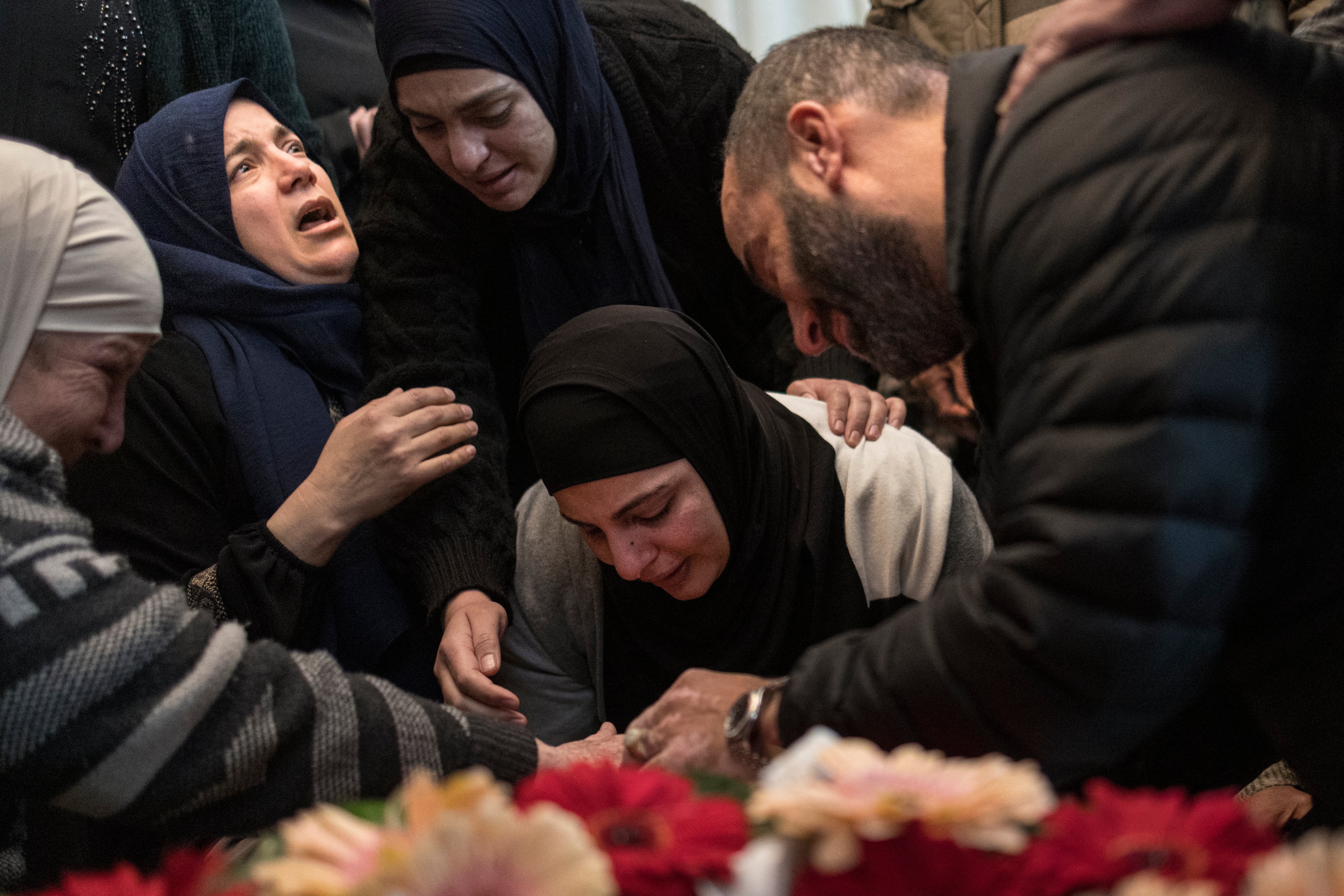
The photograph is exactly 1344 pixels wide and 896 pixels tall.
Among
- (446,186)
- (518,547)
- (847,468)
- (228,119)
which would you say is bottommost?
(518,547)

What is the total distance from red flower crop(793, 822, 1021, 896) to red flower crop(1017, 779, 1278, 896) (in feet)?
0.14

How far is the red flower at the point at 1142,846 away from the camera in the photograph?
1.95 ft

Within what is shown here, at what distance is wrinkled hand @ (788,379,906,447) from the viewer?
6.10 feet

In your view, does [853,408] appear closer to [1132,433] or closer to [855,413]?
[855,413]

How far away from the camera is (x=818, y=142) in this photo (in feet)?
4.13

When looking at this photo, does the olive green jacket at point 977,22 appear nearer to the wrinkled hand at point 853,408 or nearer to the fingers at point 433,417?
the wrinkled hand at point 853,408

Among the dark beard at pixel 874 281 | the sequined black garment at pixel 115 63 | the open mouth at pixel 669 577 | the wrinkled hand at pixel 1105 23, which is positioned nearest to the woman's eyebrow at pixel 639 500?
the open mouth at pixel 669 577

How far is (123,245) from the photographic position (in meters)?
1.15

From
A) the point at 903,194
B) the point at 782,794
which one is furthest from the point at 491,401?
the point at 782,794

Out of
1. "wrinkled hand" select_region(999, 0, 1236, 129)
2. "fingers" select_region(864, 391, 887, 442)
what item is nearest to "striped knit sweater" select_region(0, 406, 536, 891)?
"wrinkled hand" select_region(999, 0, 1236, 129)

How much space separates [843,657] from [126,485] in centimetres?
118

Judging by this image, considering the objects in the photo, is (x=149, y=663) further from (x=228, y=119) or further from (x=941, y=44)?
(x=941, y=44)

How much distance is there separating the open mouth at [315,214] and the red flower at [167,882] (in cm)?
156

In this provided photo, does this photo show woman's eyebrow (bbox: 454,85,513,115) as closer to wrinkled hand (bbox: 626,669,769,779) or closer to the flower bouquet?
wrinkled hand (bbox: 626,669,769,779)
